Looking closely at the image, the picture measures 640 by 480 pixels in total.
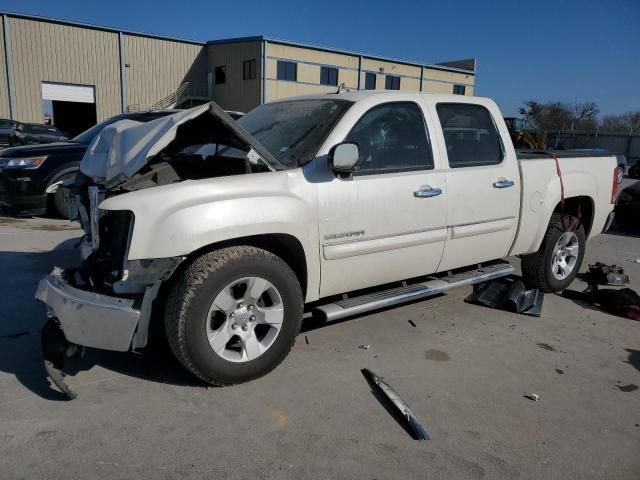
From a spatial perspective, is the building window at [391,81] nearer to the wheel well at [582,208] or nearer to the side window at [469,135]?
the wheel well at [582,208]

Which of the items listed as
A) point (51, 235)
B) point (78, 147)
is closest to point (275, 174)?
point (51, 235)

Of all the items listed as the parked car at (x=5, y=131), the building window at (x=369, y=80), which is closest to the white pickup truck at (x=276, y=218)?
the parked car at (x=5, y=131)

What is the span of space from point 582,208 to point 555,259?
751 millimetres

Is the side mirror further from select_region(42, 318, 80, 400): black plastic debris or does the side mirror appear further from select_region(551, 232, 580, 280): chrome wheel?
select_region(551, 232, 580, 280): chrome wheel

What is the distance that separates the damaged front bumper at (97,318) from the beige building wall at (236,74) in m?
35.2

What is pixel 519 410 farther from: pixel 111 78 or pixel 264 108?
pixel 111 78

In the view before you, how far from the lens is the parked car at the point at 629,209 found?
949cm

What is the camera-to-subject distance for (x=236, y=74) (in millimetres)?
38594

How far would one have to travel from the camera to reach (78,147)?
26.6 ft

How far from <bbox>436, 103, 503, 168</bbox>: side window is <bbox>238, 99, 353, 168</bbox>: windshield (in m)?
0.97

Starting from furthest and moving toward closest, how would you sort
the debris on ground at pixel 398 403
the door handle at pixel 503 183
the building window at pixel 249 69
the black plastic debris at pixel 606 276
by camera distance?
the building window at pixel 249 69
the black plastic debris at pixel 606 276
the door handle at pixel 503 183
the debris on ground at pixel 398 403

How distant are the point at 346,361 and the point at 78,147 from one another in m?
6.39

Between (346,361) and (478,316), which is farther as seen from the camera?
(478,316)

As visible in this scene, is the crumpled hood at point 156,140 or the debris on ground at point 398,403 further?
the crumpled hood at point 156,140
